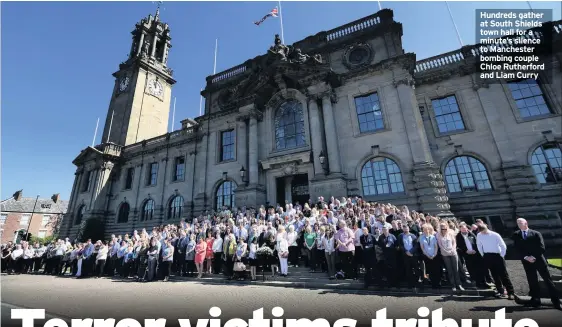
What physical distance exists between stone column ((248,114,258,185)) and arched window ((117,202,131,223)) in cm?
1663

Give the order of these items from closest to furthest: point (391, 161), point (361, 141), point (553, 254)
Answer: point (553, 254), point (391, 161), point (361, 141)

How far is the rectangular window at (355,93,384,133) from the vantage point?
1670cm

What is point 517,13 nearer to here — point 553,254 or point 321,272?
point 553,254

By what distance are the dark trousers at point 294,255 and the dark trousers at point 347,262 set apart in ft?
8.10

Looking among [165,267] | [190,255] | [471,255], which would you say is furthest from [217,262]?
[471,255]

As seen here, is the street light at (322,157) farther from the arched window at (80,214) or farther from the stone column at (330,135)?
the arched window at (80,214)

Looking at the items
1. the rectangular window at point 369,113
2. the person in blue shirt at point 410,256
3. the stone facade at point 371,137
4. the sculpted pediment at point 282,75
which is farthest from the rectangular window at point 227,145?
the person in blue shirt at point 410,256

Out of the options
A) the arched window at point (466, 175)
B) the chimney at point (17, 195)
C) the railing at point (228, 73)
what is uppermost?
the railing at point (228, 73)

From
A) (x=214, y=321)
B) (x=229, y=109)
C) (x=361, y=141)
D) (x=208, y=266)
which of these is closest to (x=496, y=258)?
(x=214, y=321)

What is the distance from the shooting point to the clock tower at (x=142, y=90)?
1281 inches

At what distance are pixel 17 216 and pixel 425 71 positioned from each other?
68.1 meters

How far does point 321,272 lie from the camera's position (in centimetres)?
906

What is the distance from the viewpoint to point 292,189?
60.2 feet

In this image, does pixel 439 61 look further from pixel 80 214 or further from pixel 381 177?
pixel 80 214
